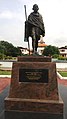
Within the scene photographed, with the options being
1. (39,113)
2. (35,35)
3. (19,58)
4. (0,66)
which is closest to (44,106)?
(39,113)

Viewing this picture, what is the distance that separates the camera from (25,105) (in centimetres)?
653

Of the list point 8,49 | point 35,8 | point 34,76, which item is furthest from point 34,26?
point 8,49

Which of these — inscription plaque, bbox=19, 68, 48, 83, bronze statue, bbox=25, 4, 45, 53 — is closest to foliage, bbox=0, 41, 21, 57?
bronze statue, bbox=25, 4, 45, 53

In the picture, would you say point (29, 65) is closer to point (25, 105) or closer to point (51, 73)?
point (51, 73)

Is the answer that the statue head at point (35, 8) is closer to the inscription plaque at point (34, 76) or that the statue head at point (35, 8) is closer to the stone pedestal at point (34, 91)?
the stone pedestal at point (34, 91)

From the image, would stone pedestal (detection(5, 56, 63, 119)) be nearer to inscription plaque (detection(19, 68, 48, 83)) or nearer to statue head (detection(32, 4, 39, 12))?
inscription plaque (detection(19, 68, 48, 83))

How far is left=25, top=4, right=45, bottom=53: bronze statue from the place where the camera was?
8.34 metres

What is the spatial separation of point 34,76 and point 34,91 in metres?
0.40

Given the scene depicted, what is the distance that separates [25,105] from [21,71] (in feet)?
3.07

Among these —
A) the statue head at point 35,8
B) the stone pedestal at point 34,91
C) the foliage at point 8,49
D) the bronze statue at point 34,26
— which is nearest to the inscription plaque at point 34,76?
the stone pedestal at point 34,91

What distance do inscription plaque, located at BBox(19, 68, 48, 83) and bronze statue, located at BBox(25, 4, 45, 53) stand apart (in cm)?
175

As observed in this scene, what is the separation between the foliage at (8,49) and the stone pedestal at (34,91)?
55091 millimetres

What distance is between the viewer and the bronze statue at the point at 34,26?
8336 millimetres

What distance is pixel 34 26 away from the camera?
8.35 metres
